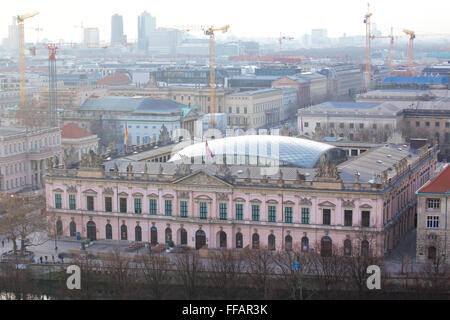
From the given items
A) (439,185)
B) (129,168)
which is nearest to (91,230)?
(129,168)

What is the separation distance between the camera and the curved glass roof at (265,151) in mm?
100250

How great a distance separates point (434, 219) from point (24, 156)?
212ft

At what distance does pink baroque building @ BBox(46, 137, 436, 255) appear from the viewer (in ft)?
293

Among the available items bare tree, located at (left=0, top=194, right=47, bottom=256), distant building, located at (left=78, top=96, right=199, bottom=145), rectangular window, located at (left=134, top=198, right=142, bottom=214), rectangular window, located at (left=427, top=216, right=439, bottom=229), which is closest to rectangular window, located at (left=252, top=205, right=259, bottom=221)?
rectangular window, located at (left=134, top=198, right=142, bottom=214)

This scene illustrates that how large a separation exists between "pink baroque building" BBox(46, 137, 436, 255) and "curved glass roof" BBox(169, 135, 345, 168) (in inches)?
69.2

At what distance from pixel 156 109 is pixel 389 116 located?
43490 mm

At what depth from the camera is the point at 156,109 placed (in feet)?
561

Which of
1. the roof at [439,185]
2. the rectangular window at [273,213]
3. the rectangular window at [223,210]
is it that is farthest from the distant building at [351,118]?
the roof at [439,185]

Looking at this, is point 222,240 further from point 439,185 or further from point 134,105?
point 134,105

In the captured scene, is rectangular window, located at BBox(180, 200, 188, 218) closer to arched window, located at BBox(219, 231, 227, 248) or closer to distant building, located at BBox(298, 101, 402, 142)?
arched window, located at BBox(219, 231, 227, 248)

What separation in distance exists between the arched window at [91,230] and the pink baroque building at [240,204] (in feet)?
0.36

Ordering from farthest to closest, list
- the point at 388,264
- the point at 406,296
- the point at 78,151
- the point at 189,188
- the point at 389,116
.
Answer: the point at 389,116
the point at 78,151
the point at 189,188
the point at 388,264
the point at 406,296
